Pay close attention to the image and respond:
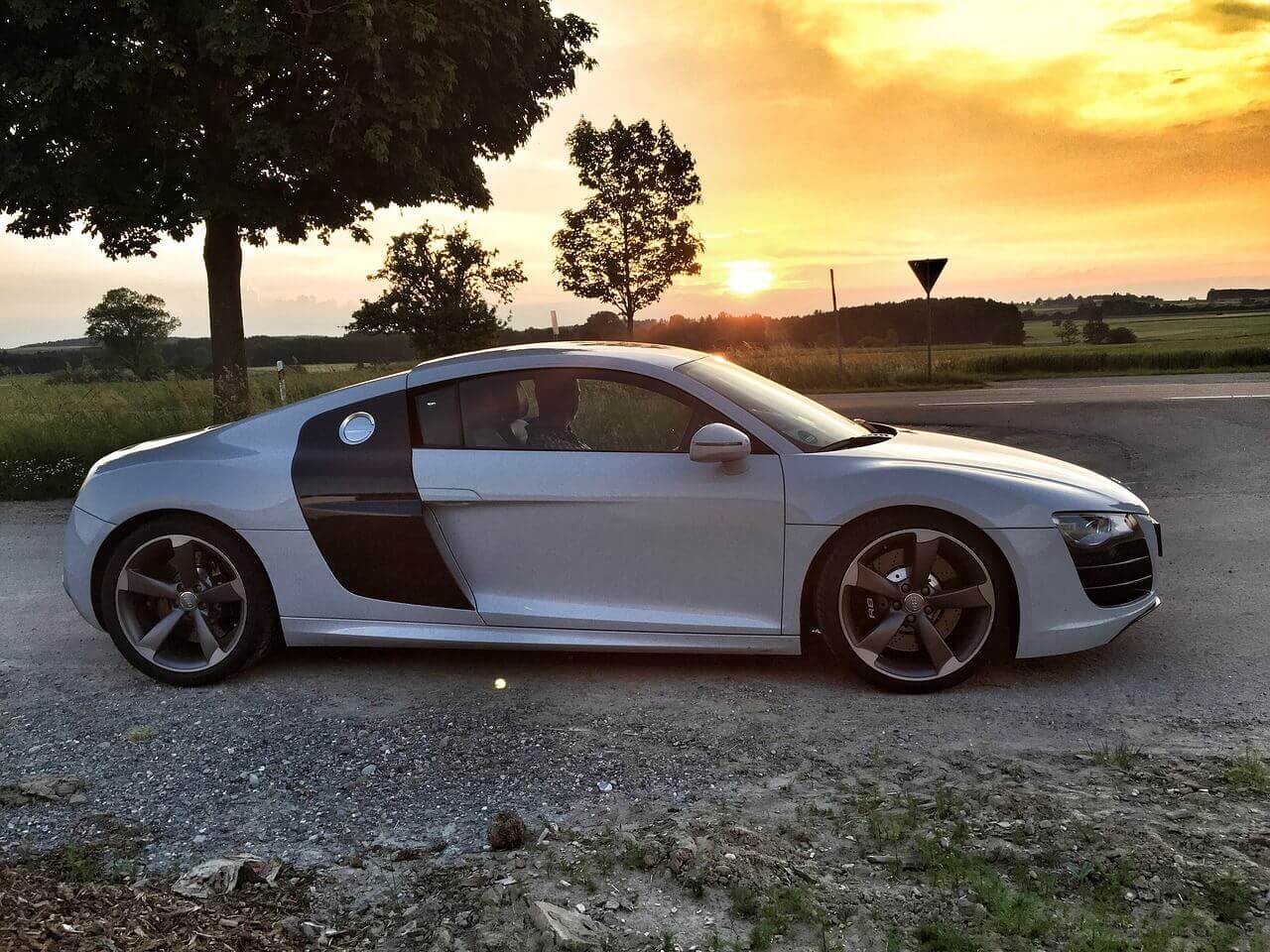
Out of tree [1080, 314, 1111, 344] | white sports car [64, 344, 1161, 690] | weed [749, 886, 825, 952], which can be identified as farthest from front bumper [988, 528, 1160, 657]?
tree [1080, 314, 1111, 344]

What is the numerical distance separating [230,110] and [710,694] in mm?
15953

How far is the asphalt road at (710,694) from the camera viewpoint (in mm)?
3807

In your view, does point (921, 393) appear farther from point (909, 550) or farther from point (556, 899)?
point (556, 899)

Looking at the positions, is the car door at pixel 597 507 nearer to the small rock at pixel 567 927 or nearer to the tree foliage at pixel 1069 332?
the small rock at pixel 567 927

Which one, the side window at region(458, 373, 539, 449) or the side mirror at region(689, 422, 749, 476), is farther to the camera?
the side window at region(458, 373, 539, 449)

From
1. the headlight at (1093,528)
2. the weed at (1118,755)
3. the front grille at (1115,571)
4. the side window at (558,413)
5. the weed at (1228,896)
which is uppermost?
the side window at (558,413)

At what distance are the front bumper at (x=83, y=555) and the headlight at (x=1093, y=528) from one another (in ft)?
13.6

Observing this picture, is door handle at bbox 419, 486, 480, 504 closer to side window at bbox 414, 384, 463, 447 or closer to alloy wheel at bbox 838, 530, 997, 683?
side window at bbox 414, 384, 463, 447

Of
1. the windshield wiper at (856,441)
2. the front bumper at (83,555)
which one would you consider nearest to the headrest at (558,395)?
the windshield wiper at (856,441)

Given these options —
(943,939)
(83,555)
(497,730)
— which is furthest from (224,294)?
(943,939)

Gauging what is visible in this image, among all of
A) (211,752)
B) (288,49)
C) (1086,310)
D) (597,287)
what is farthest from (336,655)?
(1086,310)

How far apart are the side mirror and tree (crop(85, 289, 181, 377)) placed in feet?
292

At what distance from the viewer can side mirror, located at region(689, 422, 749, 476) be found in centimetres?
418

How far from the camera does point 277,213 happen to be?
Answer: 1780 cm
